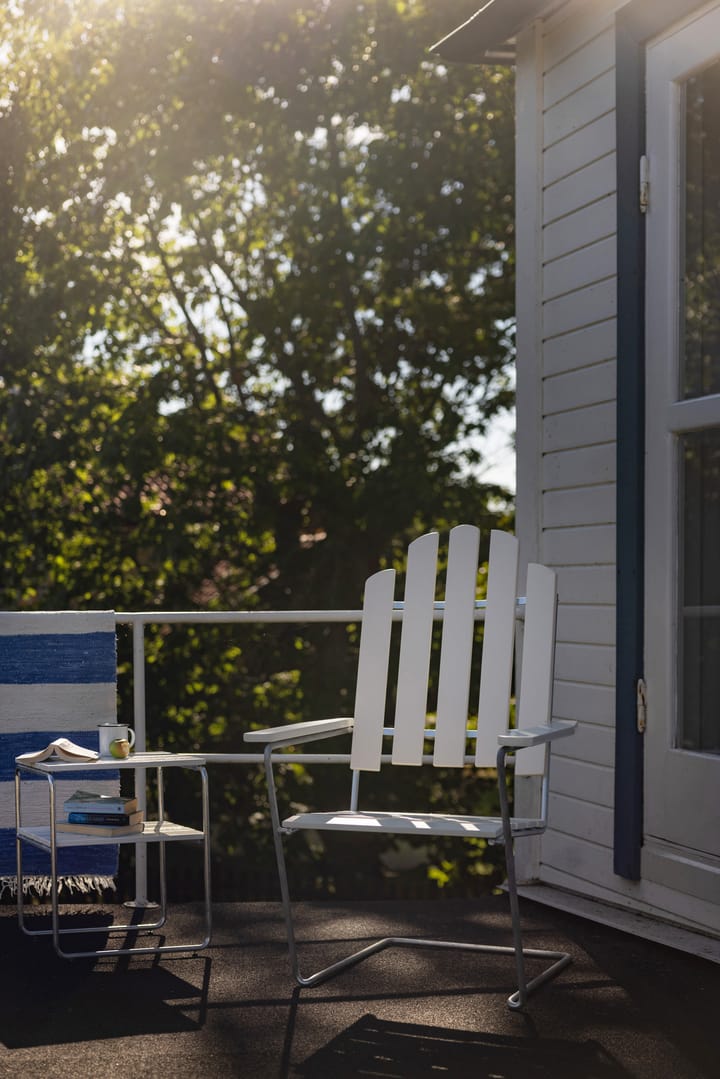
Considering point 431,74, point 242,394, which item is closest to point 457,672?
point 242,394

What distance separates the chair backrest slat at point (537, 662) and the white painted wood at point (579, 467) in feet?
2.32

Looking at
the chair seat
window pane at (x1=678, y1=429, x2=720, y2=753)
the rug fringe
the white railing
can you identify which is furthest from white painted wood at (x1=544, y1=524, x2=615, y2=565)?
the rug fringe

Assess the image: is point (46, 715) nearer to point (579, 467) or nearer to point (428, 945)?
point (428, 945)

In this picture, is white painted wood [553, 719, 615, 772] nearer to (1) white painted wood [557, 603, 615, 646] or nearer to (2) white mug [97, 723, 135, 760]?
(1) white painted wood [557, 603, 615, 646]

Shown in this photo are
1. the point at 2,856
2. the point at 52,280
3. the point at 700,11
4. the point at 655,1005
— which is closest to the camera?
the point at 655,1005

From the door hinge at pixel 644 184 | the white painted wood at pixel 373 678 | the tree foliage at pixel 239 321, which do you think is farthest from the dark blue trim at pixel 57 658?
the tree foliage at pixel 239 321

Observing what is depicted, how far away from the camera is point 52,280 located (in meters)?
8.91

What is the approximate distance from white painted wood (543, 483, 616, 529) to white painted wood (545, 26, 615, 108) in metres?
1.29

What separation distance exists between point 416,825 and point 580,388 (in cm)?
164

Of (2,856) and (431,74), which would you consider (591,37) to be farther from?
(431,74)

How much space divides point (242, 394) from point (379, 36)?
284cm

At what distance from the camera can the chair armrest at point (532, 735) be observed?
264 cm

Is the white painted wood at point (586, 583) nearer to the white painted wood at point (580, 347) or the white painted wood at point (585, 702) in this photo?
the white painted wood at point (585, 702)

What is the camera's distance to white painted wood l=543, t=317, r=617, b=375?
3723mm
